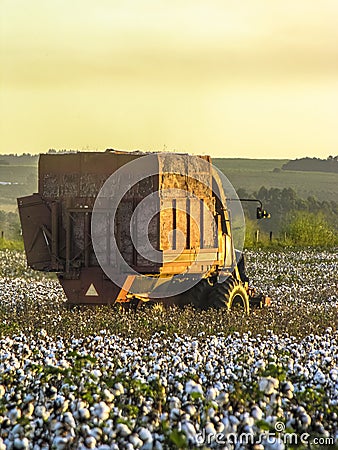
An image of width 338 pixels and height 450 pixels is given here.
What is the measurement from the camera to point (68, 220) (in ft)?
51.2

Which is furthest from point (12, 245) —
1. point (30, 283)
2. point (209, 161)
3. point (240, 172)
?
point (240, 172)

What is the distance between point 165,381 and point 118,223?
21.3ft

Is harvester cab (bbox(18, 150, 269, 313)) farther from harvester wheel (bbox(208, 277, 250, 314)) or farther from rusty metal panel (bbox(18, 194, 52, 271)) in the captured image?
harvester wheel (bbox(208, 277, 250, 314))

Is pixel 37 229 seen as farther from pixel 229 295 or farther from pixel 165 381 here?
pixel 165 381

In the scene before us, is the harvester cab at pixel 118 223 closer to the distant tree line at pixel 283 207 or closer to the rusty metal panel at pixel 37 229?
the rusty metal panel at pixel 37 229

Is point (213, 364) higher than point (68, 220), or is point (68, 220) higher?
→ point (68, 220)

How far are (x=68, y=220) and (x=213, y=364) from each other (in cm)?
579

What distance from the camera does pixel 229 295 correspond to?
56.3ft

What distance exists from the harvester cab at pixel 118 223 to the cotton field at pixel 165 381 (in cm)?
56

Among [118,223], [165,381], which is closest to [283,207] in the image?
[118,223]

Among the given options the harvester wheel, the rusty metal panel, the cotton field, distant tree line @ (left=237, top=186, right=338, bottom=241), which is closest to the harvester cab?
the rusty metal panel

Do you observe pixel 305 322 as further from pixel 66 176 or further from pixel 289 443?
pixel 289 443

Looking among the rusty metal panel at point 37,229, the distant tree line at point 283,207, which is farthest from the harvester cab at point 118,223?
the distant tree line at point 283,207

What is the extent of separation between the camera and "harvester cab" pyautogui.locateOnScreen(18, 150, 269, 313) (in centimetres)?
1532
